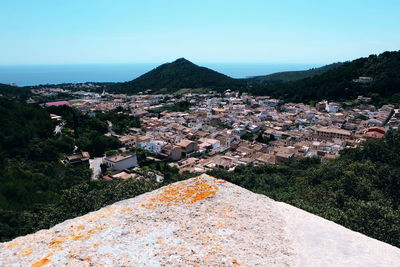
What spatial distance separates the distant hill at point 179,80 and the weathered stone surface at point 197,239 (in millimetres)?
105950

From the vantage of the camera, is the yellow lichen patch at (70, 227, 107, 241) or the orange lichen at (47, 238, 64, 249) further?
the yellow lichen patch at (70, 227, 107, 241)

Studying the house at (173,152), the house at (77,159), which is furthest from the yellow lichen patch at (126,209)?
the house at (173,152)

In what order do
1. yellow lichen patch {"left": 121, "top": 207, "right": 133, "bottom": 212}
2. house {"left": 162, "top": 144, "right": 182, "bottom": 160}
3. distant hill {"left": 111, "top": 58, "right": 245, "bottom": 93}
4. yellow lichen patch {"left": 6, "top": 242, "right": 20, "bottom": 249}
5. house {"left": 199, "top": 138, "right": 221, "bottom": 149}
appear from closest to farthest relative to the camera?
yellow lichen patch {"left": 6, "top": 242, "right": 20, "bottom": 249} < yellow lichen patch {"left": 121, "top": 207, "right": 133, "bottom": 212} < house {"left": 162, "top": 144, "right": 182, "bottom": 160} < house {"left": 199, "top": 138, "right": 221, "bottom": 149} < distant hill {"left": 111, "top": 58, "right": 245, "bottom": 93}

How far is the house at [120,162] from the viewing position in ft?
109

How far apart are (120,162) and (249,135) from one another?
23.9m

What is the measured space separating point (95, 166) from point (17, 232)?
807 inches

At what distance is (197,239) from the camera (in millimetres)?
3564

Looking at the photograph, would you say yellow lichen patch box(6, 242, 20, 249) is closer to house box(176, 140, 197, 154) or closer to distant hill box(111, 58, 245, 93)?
house box(176, 140, 197, 154)

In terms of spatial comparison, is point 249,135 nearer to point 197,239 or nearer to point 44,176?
point 44,176

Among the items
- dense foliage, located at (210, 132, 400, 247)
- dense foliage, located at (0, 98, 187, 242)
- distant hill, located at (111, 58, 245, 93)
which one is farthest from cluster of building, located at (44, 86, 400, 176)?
distant hill, located at (111, 58, 245, 93)

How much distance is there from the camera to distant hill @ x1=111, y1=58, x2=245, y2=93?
11851 centimetres

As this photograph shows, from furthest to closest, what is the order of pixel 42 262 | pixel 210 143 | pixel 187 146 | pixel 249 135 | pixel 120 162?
pixel 249 135
pixel 210 143
pixel 187 146
pixel 120 162
pixel 42 262

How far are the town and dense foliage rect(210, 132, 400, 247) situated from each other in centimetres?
657

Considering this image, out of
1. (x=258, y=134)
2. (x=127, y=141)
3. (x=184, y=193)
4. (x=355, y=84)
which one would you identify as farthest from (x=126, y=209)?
(x=355, y=84)
